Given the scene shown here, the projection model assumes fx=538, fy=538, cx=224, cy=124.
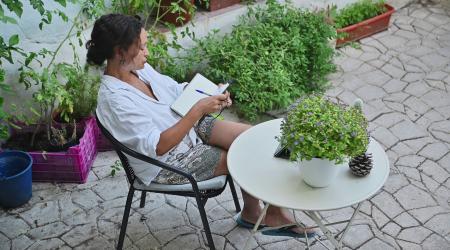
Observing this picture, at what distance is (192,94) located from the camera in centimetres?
309

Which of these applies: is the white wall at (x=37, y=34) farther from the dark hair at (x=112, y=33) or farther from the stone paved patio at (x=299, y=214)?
the dark hair at (x=112, y=33)

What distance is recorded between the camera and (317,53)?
4.72 meters

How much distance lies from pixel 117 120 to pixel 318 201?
3.55 feet

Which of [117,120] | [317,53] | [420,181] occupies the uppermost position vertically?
[117,120]

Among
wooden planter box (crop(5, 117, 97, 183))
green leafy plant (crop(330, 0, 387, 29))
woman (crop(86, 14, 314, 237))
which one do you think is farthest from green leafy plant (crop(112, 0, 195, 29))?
green leafy plant (crop(330, 0, 387, 29))

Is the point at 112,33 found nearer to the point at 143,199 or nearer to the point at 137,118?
the point at 137,118

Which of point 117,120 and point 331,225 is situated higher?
Result: point 117,120

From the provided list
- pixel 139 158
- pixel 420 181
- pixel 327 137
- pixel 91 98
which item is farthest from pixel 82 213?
pixel 420 181

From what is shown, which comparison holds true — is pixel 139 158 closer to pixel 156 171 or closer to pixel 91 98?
pixel 156 171

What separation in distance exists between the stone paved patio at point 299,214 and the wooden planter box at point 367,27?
3.00ft

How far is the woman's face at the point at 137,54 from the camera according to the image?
2846 mm

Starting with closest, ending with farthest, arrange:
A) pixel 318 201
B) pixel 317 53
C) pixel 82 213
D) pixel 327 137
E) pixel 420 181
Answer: pixel 327 137, pixel 318 201, pixel 82 213, pixel 420 181, pixel 317 53

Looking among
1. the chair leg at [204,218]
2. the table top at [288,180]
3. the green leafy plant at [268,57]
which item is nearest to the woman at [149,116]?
the chair leg at [204,218]

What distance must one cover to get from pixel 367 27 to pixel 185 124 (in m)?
3.54
